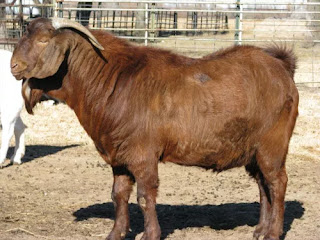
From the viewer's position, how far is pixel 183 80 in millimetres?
6340

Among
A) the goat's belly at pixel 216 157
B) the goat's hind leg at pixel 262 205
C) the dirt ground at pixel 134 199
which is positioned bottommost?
the dirt ground at pixel 134 199

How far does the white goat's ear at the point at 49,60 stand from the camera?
6.02m

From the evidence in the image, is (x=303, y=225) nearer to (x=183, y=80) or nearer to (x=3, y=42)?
(x=183, y=80)

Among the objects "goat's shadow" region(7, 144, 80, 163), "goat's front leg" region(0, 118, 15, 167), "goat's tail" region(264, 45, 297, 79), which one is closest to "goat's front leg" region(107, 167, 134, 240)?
"goat's tail" region(264, 45, 297, 79)

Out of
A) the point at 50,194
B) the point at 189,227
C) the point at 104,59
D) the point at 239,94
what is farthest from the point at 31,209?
the point at 239,94

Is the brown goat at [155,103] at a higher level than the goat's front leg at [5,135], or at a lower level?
higher

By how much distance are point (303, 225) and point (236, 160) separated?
140 cm

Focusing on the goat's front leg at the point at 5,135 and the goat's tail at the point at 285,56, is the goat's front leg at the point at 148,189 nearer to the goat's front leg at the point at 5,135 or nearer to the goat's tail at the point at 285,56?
the goat's tail at the point at 285,56

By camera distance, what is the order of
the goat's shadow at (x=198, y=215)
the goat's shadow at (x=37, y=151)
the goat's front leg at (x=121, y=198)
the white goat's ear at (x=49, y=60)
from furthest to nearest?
the goat's shadow at (x=37, y=151), the goat's shadow at (x=198, y=215), the goat's front leg at (x=121, y=198), the white goat's ear at (x=49, y=60)

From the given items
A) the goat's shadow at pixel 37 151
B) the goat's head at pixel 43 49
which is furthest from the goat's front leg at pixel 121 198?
the goat's shadow at pixel 37 151

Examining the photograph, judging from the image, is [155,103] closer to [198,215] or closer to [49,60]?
[49,60]

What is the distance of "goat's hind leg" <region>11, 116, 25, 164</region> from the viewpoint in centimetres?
1045

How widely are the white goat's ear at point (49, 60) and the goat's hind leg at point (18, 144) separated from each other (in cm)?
465

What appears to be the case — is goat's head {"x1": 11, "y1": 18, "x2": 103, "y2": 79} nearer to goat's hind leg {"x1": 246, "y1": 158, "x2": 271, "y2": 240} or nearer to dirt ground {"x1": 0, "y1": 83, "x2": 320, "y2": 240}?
dirt ground {"x1": 0, "y1": 83, "x2": 320, "y2": 240}
